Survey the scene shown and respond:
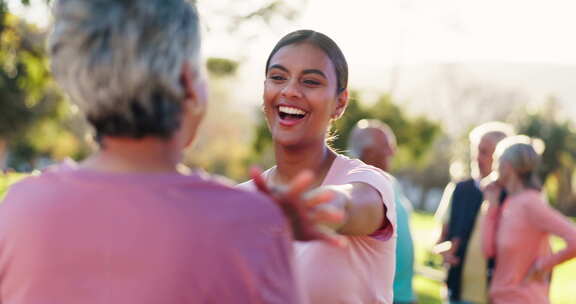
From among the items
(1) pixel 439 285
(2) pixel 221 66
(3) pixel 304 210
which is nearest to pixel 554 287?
(1) pixel 439 285

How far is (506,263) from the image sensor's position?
5555 mm

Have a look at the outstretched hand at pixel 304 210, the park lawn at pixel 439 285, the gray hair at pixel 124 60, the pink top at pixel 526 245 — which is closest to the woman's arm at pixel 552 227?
the pink top at pixel 526 245

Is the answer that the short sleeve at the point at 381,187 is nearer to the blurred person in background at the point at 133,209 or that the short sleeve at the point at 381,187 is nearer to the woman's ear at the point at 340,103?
the woman's ear at the point at 340,103

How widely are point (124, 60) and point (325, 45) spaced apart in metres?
1.47

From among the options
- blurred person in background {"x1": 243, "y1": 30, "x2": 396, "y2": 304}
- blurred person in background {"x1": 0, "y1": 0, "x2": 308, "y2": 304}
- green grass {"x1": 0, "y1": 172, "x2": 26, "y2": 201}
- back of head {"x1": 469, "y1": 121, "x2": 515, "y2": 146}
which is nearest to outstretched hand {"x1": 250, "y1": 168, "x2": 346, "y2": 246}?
blurred person in background {"x1": 0, "y1": 0, "x2": 308, "y2": 304}

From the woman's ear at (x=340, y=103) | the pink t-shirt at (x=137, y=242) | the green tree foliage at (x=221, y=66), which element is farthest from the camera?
the green tree foliage at (x=221, y=66)

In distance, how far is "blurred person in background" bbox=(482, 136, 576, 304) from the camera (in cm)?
541

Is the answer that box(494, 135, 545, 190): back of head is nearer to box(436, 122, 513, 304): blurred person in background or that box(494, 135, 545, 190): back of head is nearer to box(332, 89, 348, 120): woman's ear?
box(436, 122, 513, 304): blurred person in background

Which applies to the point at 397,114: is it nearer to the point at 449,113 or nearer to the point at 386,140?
the point at 386,140

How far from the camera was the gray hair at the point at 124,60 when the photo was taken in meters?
1.63

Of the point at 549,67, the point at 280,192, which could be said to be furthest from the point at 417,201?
the point at 549,67

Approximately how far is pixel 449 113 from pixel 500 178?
264ft

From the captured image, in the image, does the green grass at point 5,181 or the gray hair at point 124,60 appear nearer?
the gray hair at point 124,60

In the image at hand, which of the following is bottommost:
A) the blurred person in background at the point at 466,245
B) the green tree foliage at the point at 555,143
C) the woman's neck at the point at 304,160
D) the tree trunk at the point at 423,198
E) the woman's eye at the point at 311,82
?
the tree trunk at the point at 423,198
